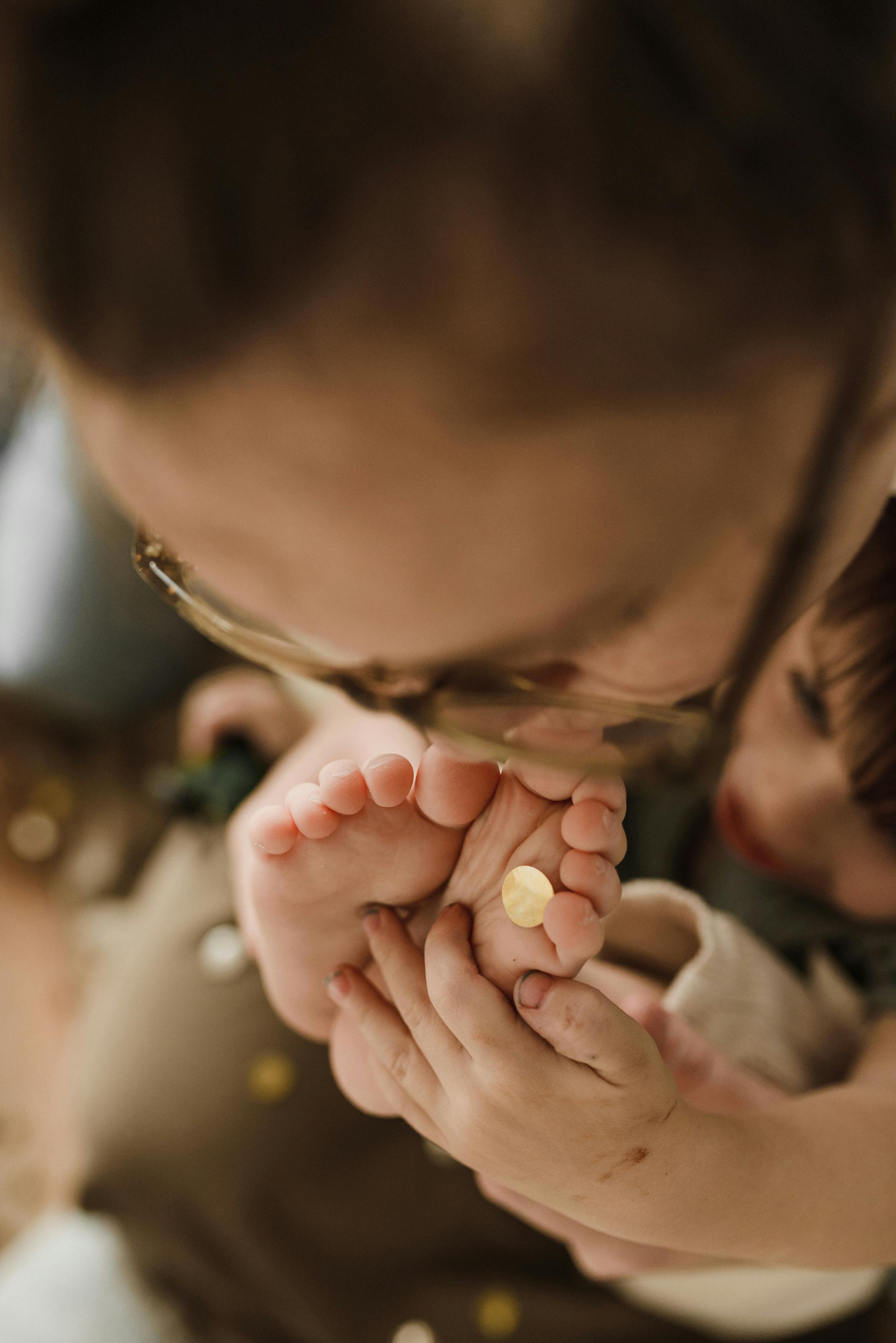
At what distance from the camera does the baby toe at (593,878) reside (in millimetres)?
436

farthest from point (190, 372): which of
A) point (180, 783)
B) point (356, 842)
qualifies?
point (180, 783)

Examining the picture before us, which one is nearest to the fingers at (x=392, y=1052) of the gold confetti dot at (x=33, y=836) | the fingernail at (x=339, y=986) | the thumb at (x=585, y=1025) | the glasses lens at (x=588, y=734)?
the fingernail at (x=339, y=986)

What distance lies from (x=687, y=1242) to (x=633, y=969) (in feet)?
0.80

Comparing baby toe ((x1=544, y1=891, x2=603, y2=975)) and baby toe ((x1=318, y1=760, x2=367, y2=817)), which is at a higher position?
baby toe ((x1=544, y1=891, x2=603, y2=975))

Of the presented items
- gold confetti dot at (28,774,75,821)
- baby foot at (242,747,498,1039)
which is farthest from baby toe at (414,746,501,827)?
gold confetti dot at (28,774,75,821)

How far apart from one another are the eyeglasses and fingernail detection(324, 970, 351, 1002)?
20cm

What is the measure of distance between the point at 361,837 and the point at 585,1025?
0.14 metres

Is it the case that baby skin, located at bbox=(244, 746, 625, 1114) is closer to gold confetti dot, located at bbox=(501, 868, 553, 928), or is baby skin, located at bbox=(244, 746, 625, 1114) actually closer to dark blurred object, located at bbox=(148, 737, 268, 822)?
gold confetti dot, located at bbox=(501, 868, 553, 928)

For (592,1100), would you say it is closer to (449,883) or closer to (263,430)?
(449,883)

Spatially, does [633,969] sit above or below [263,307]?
below

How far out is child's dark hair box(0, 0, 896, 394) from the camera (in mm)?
231

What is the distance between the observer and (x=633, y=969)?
75 cm

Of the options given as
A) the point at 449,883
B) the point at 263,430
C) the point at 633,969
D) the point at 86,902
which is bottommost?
the point at 86,902

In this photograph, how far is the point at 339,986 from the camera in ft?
1.81
